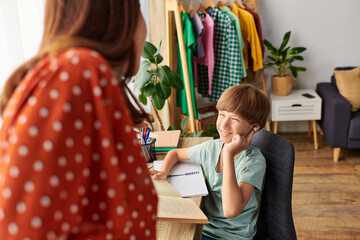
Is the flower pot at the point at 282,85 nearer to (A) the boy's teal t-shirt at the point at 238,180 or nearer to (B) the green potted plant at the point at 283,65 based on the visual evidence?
(B) the green potted plant at the point at 283,65

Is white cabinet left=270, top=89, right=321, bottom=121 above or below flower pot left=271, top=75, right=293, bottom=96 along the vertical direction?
below

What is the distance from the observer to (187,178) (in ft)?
4.42

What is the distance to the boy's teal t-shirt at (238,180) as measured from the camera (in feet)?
4.15

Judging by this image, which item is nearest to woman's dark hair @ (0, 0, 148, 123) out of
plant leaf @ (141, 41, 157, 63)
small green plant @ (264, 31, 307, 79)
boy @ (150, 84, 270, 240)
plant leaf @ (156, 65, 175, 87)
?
boy @ (150, 84, 270, 240)

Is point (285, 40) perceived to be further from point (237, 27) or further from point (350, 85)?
point (350, 85)

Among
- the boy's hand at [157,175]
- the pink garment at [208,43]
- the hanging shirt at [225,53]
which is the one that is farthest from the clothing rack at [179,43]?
the boy's hand at [157,175]

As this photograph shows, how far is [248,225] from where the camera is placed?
1.32m

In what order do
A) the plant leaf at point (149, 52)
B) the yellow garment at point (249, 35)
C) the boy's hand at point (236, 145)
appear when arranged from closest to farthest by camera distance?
the boy's hand at point (236, 145), the plant leaf at point (149, 52), the yellow garment at point (249, 35)

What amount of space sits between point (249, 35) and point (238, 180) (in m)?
2.42

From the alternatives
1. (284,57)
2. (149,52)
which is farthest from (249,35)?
(149,52)

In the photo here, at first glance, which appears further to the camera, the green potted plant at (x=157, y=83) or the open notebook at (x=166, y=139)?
the green potted plant at (x=157, y=83)

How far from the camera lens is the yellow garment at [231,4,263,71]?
11.2ft

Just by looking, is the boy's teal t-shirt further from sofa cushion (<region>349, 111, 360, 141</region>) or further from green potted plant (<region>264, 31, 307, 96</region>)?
green potted plant (<region>264, 31, 307, 96</region>)

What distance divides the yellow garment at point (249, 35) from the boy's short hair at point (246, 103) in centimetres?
222
